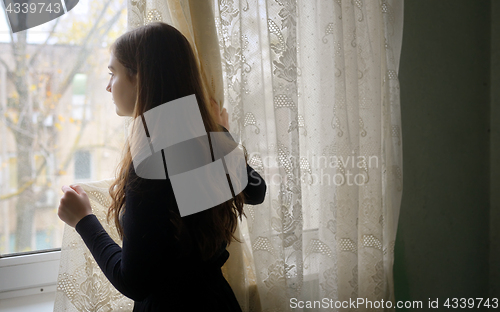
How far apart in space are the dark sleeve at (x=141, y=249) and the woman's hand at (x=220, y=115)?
0.94ft

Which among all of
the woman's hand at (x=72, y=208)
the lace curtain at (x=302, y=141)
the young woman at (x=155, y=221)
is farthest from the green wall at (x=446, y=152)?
the woman's hand at (x=72, y=208)

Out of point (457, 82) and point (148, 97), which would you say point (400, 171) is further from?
point (148, 97)

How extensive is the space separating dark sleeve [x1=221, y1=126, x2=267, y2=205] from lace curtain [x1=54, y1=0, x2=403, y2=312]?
46mm

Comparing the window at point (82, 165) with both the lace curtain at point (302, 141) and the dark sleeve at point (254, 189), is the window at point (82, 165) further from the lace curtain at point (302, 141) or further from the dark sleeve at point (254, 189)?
the dark sleeve at point (254, 189)

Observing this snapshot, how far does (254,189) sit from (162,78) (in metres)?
0.38

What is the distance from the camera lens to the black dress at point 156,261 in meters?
0.66

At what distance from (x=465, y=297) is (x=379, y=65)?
1152mm

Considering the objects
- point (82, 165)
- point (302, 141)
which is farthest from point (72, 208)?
point (302, 141)

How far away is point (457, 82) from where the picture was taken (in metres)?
1.49

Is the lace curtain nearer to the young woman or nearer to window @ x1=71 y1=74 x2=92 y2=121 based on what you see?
the young woman

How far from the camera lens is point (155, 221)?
2.22 ft

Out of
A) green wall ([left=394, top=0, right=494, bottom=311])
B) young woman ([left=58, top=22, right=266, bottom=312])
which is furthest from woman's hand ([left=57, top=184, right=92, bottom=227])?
green wall ([left=394, top=0, right=494, bottom=311])

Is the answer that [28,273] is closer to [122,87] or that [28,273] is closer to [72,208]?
[72,208]

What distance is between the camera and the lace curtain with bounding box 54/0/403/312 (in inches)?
35.4
